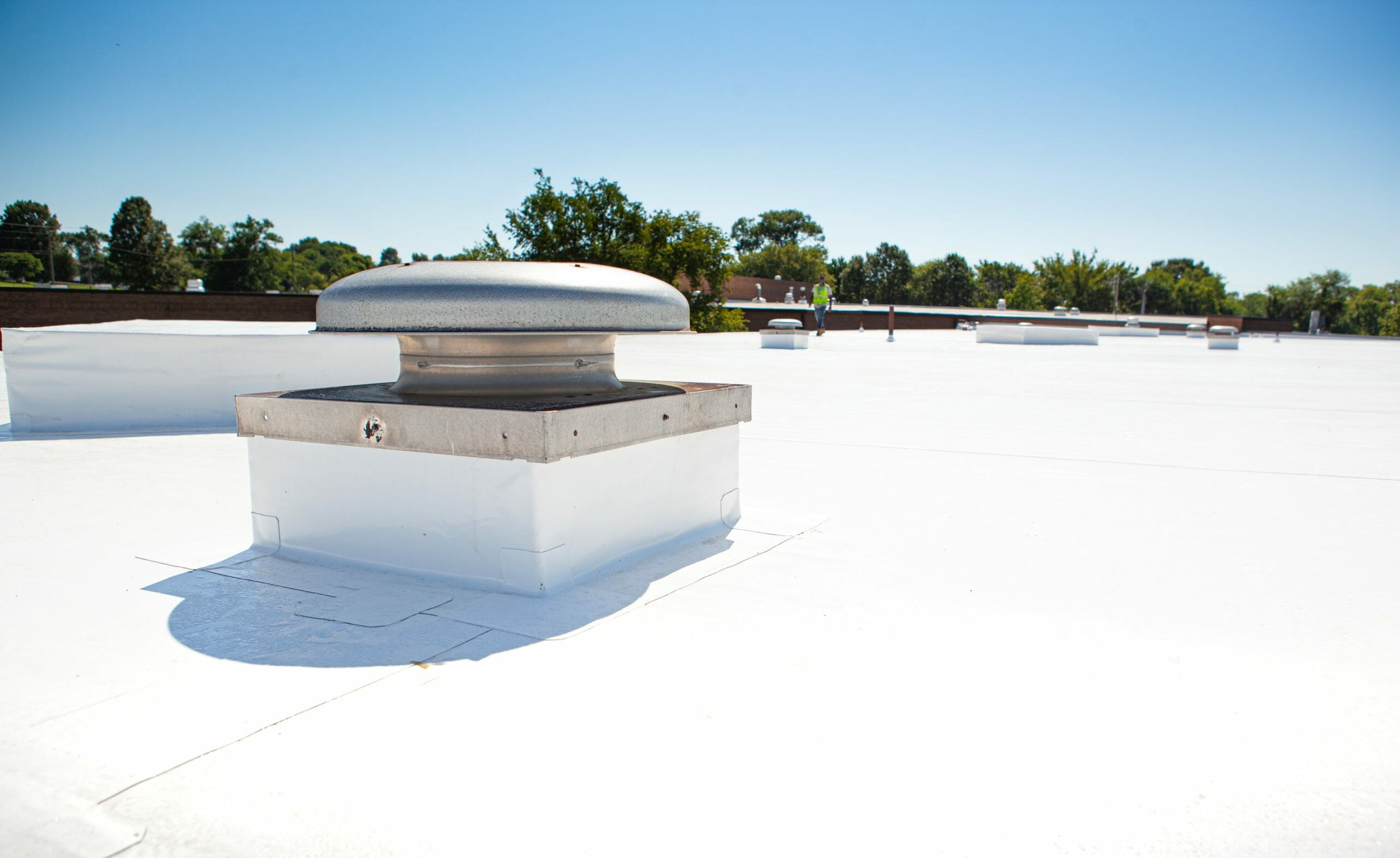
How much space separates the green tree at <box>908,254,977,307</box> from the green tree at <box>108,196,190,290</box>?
272 ft

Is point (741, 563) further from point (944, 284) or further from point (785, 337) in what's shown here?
point (944, 284)

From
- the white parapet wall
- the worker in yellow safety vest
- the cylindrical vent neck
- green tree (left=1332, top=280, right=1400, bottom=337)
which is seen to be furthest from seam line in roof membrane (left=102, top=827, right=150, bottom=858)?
green tree (left=1332, top=280, right=1400, bottom=337)

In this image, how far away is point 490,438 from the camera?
343cm

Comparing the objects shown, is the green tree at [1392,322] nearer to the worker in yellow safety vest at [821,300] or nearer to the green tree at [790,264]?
the green tree at [790,264]

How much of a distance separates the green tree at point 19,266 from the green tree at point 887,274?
101 m

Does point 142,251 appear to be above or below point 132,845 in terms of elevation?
above

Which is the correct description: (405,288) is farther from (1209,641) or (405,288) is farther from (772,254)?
(772,254)

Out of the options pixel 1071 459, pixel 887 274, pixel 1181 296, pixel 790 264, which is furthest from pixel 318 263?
pixel 1071 459

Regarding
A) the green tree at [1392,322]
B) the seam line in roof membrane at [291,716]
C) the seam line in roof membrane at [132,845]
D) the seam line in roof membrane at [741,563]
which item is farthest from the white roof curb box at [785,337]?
the green tree at [1392,322]

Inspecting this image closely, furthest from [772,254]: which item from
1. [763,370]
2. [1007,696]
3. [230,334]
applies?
[1007,696]

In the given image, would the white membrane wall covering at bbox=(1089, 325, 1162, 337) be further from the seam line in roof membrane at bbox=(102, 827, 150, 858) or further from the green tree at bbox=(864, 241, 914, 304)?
the green tree at bbox=(864, 241, 914, 304)

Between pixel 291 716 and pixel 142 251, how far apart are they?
110770 mm

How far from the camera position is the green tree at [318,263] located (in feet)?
374

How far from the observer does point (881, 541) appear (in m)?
4.42
